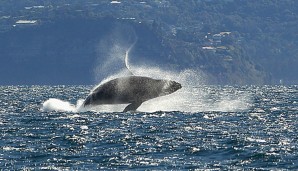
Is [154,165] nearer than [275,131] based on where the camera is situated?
Yes

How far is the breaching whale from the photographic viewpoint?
53375 mm

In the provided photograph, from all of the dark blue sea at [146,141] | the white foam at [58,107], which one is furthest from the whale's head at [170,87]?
the white foam at [58,107]

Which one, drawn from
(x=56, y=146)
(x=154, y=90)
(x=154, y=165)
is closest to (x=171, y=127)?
(x=154, y=90)

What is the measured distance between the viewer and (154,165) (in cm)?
3503

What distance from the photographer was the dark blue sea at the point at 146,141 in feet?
116

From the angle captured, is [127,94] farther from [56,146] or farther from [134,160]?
[134,160]

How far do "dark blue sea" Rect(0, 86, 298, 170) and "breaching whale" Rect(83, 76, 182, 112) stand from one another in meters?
1.48

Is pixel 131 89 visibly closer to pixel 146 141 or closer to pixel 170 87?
pixel 170 87

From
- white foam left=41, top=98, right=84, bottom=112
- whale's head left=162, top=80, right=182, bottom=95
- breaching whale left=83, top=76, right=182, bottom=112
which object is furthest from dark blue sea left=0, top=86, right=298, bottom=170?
white foam left=41, top=98, right=84, bottom=112

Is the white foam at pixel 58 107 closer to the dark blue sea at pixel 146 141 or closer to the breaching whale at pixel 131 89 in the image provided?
the dark blue sea at pixel 146 141

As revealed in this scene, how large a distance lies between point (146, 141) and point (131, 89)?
1121cm

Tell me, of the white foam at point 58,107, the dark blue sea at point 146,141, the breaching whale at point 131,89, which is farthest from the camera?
→ the white foam at point 58,107

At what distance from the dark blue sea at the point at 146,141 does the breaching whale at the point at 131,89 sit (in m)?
1.48

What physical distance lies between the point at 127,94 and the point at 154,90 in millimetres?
1716
